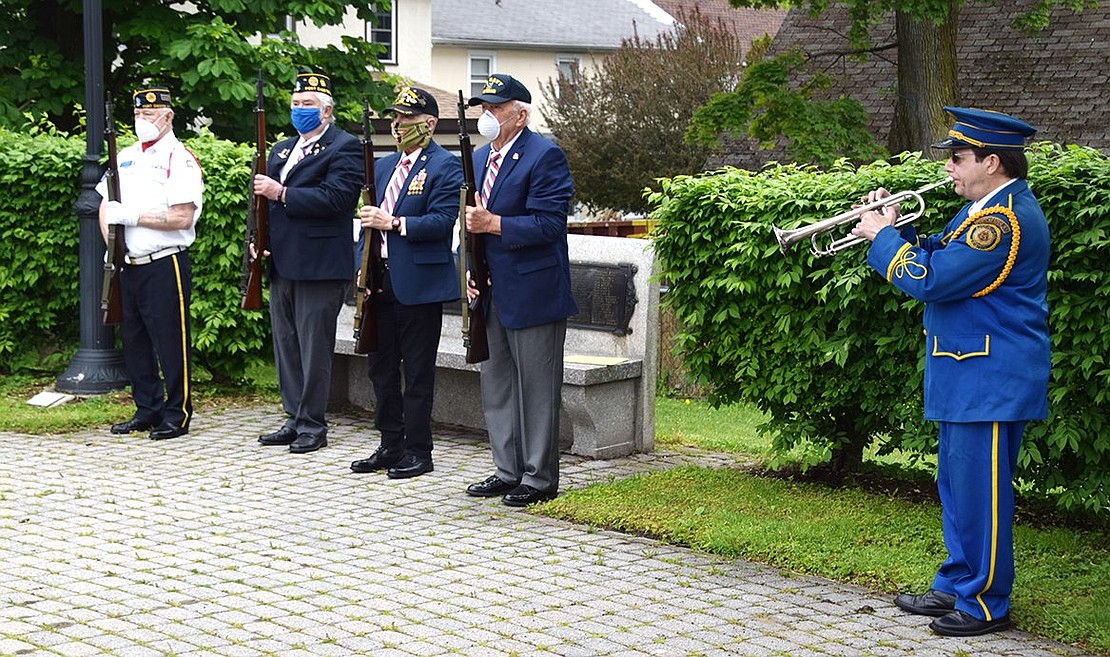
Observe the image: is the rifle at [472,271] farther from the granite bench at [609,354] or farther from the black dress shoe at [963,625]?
the black dress shoe at [963,625]

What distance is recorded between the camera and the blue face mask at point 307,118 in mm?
9641

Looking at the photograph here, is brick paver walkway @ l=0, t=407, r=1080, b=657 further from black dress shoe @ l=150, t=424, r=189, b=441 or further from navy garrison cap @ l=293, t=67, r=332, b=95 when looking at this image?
navy garrison cap @ l=293, t=67, r=332, b=95

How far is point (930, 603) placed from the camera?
6.26 m

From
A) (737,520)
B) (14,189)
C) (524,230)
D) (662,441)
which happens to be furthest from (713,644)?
(14,189)

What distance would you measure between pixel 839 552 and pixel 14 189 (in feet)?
25.5

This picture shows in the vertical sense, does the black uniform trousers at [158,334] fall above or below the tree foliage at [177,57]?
below

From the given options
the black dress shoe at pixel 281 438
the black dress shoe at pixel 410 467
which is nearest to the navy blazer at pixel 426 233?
the black dress shoe at pixel 410 467

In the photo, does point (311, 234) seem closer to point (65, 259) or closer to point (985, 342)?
point (65, 259)

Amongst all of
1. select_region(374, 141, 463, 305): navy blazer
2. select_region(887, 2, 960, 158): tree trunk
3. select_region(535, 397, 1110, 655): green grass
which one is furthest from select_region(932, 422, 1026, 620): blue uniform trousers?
select_region(887, 2, 960, 158): tree trunk

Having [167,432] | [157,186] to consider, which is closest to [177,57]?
[157,186]

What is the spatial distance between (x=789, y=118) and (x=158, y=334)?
44.9ft

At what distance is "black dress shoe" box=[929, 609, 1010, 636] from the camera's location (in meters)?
5.97

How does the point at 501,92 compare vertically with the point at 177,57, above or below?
below

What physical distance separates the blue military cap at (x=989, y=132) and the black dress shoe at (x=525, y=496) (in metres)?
3.16
